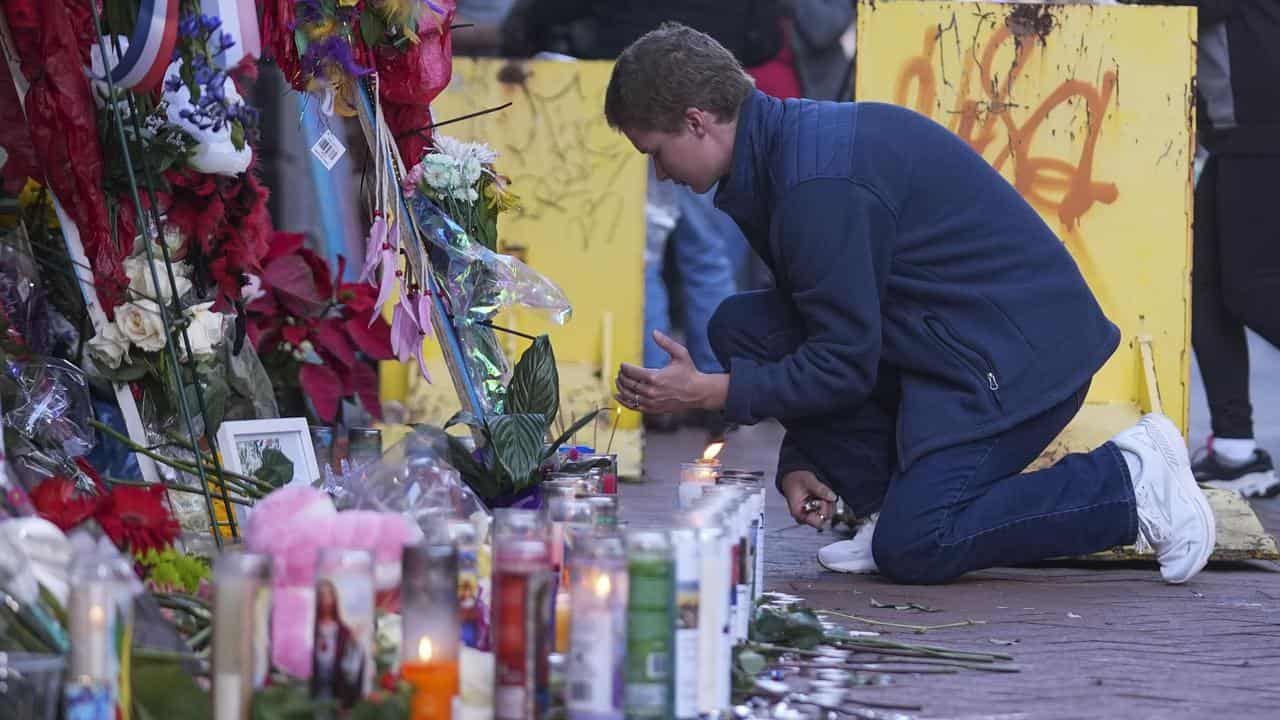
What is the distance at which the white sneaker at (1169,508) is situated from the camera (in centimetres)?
320

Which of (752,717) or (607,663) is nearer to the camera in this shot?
(607,663)

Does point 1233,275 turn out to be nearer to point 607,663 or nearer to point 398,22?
point 398,22

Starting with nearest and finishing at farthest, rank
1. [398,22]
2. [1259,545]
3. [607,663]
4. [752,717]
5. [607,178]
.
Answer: [607,663] < [752,717] < [398,22] < [1259,545] < [607,178]

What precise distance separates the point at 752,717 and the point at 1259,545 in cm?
200

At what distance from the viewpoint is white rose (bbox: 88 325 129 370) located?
287 cm

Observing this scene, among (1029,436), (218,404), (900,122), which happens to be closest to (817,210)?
(900,122)

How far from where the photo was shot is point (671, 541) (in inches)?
71.3

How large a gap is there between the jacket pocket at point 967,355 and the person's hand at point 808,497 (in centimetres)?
42

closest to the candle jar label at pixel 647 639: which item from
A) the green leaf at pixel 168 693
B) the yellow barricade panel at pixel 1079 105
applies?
the green leaf at pixel 168 693

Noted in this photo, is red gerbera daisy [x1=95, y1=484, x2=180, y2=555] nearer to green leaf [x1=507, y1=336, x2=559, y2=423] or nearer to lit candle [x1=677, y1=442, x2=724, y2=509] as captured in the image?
lit candle [x1=677, y1=442, x2=724, y2=509]

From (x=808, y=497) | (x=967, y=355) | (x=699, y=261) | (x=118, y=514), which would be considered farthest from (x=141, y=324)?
(x=699, y=261)

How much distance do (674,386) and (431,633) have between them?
1.35 metres

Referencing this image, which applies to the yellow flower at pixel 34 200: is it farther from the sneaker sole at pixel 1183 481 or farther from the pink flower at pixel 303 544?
the sneaker sole at pixel 1183 481

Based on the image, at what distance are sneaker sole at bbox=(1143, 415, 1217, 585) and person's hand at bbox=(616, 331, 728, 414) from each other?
0.90 m
